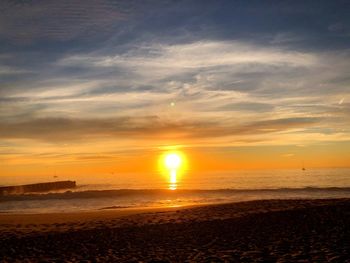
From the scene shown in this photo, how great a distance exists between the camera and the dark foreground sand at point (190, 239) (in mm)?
11477

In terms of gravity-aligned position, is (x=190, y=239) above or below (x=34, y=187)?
below

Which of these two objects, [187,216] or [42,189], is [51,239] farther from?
[42,189]

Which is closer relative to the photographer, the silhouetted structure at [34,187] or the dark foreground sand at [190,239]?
the dark foreground sand at [190,239]

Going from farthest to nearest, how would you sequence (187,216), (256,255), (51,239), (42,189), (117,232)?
(42,189)
(187,216)
(117,232)
(51,239)
(256,255)

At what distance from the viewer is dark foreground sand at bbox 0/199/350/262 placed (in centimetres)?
1148

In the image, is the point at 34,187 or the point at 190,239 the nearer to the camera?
the point at 190,239

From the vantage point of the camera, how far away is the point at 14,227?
68.1 feet

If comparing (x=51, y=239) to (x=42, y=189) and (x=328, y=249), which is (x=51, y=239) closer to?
(x=328, y=249)

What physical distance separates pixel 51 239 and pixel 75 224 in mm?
5303

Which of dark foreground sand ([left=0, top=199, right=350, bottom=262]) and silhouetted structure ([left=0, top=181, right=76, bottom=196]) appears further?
silhouetted structure ([left=0, top=181, right=76, bottom=196])

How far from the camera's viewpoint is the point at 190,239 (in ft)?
48.2

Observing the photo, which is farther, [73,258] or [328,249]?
[73,258]

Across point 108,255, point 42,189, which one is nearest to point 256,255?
point 108,255

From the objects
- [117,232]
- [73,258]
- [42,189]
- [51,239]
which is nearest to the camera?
[73,258]
